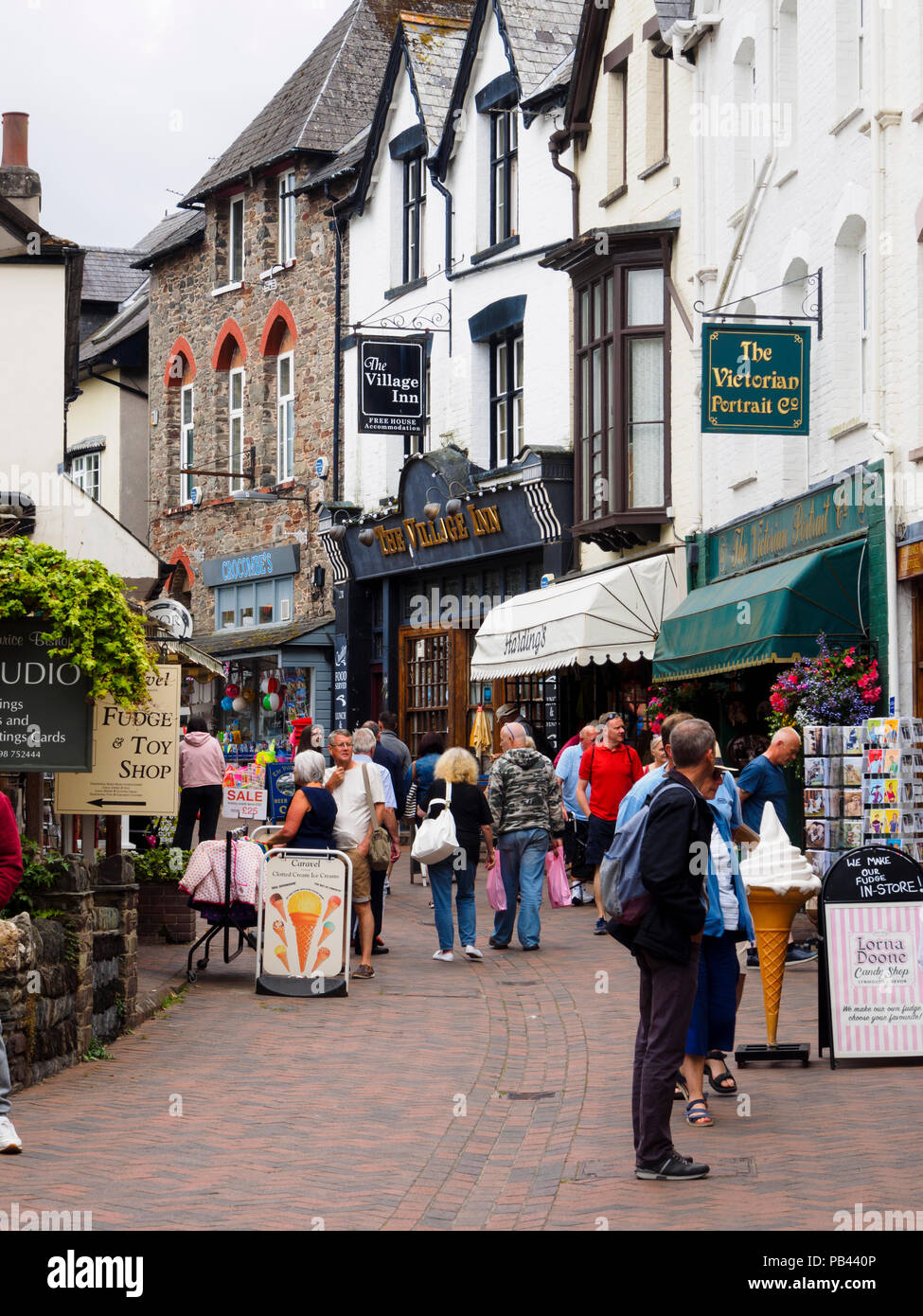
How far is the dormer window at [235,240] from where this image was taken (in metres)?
35.2

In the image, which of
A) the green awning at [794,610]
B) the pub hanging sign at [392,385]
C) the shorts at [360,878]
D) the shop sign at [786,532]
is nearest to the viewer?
the shorts at [360,878]

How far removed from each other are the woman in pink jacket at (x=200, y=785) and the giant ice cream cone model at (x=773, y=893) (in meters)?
9.07

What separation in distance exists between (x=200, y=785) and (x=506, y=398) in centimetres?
1038

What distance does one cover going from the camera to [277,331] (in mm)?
33750

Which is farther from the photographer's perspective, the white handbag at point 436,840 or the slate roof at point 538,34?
the slate roof at point 538,34

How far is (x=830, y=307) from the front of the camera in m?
17.1

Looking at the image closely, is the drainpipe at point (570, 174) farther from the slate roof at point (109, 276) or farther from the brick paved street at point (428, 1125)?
the slate roof at point (109, 276)

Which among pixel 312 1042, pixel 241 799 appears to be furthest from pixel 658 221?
pixel 312 1042

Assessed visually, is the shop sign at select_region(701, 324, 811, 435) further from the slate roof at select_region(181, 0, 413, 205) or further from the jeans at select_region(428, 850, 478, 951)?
the slate roof at select_region(181, 0, 413, 205)

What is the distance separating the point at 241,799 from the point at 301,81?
1725 cm

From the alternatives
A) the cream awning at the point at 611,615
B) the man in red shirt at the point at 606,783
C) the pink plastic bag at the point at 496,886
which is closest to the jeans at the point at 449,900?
the pink plastic bag at the point at 496,886

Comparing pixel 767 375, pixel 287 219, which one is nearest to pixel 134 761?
pixel 767 375
